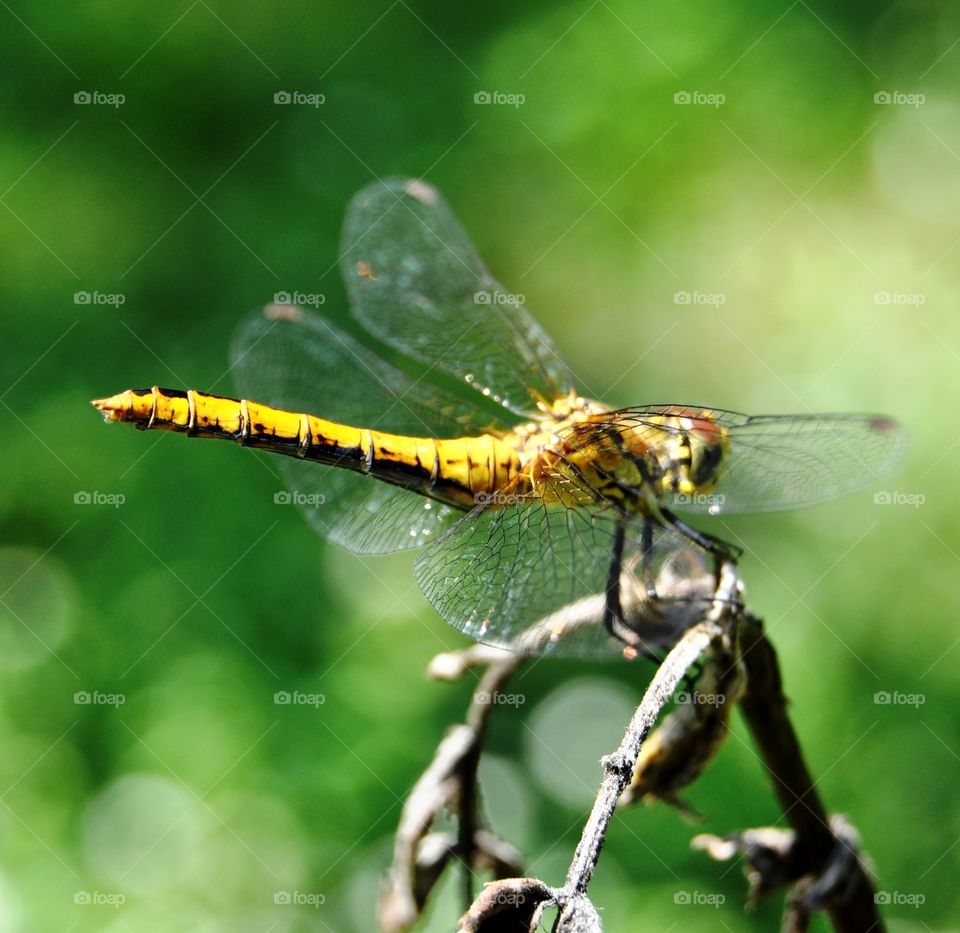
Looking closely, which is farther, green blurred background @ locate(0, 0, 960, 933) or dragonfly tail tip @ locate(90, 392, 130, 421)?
green blurred background @ locate(0, 0, 960, 933)

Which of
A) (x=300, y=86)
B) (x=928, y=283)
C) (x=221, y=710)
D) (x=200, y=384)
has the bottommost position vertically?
(x=221, y=710)

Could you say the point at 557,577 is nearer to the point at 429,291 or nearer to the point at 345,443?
the point at 345,443

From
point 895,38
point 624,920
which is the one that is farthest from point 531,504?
point 895,38

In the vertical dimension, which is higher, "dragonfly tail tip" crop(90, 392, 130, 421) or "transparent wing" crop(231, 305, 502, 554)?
"transparent wing" crop(231, 305, 502, 554)

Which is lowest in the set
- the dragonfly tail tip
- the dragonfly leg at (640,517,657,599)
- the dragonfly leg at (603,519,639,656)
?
the dragonfly leg at (603,519,639,656)

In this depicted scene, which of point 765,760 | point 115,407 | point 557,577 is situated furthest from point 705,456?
point 115,407

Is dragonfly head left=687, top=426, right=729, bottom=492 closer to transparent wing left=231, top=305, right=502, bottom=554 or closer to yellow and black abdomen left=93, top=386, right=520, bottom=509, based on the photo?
yellow and black abdomen left=93, top=386, right=520, bottom=509

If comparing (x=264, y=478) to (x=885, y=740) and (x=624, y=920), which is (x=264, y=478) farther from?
(x=885, y=740)

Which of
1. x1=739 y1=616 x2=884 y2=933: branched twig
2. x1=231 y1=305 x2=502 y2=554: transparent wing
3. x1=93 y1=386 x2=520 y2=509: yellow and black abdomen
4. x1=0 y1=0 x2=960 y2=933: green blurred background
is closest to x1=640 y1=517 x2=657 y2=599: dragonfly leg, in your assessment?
x1=739 y1=616 x2=884 y2=933: branched twig
